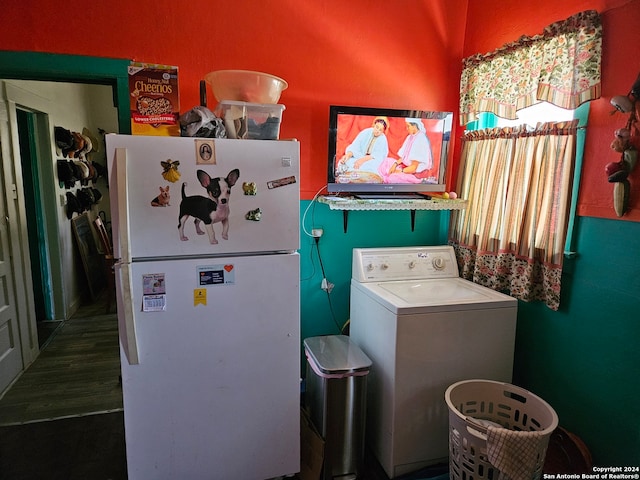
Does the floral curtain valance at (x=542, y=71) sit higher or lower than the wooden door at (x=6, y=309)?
higher

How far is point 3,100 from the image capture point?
2.68 metres

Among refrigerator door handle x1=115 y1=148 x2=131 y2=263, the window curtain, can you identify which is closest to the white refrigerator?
refrigerator door handle x1=115 y1=148 x2=131 y2=263

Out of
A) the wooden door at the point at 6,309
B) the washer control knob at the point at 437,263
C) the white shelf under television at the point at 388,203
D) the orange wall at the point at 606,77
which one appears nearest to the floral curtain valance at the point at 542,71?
the orange wall at the point at 606,77

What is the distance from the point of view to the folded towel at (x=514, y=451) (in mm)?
1442

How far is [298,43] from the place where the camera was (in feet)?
7.37

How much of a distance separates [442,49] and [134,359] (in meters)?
2.45

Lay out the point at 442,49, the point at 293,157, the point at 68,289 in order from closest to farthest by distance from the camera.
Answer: the point at 293,157 → the point at 442,49 → the point at 68,289

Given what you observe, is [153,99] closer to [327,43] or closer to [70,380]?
[327,43]

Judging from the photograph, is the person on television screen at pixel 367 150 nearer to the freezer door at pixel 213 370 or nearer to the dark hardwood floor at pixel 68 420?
the freezer door at pixel 213 370

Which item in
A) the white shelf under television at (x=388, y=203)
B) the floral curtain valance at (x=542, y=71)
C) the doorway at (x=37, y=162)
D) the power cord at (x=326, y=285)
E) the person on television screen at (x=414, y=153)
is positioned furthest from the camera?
the power cord at (x=326, y=285)

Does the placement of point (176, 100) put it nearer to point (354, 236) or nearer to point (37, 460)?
point (354, 236)

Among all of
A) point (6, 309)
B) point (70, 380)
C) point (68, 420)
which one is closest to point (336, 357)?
point (68, 420)

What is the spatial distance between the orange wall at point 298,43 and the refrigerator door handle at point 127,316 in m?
1.09

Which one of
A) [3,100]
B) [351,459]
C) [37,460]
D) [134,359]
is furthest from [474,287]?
[3,100]
